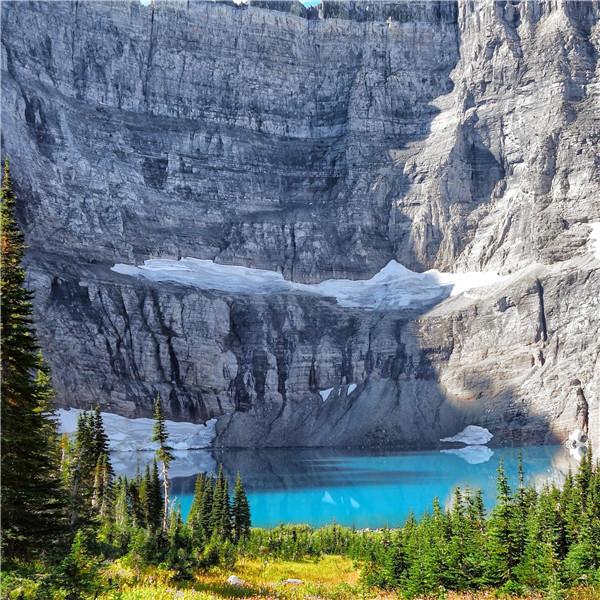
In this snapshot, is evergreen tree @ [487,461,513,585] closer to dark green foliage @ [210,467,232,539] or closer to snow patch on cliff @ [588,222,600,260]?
dark green foliage @ [210,467,232,539]

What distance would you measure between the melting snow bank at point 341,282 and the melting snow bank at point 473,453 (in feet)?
108

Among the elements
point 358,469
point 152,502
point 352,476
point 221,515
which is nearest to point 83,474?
point 152,502

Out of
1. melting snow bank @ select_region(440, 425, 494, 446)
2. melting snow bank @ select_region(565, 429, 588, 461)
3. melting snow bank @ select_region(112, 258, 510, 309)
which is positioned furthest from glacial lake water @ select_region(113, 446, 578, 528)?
melting snow bank @ select_region(112, 258, 510, 309)

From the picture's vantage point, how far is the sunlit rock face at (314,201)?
107812 mm

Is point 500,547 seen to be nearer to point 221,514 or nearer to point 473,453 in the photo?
point 221,514

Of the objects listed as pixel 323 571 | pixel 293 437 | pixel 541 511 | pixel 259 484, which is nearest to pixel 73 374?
pixel 293 437

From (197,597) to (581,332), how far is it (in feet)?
321

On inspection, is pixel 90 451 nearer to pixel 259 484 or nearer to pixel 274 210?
pixel 259 484

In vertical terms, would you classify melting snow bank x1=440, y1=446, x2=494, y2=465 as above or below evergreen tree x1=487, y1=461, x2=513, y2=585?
below

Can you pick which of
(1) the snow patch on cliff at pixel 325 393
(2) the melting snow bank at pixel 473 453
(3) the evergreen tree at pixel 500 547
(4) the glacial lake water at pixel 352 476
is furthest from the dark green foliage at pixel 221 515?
(1) the snow patch on cliff at pixel 325 393

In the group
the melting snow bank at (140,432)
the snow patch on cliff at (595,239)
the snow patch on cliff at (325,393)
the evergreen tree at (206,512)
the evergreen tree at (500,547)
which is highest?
the snow patch on cliff at (595,239)

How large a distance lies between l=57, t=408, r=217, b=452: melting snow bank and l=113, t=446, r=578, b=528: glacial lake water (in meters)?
4.34

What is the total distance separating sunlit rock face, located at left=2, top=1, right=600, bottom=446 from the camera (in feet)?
354

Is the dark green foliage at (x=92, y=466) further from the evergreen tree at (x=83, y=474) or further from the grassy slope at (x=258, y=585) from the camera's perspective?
the grassy slope at (x=258, y=585)
